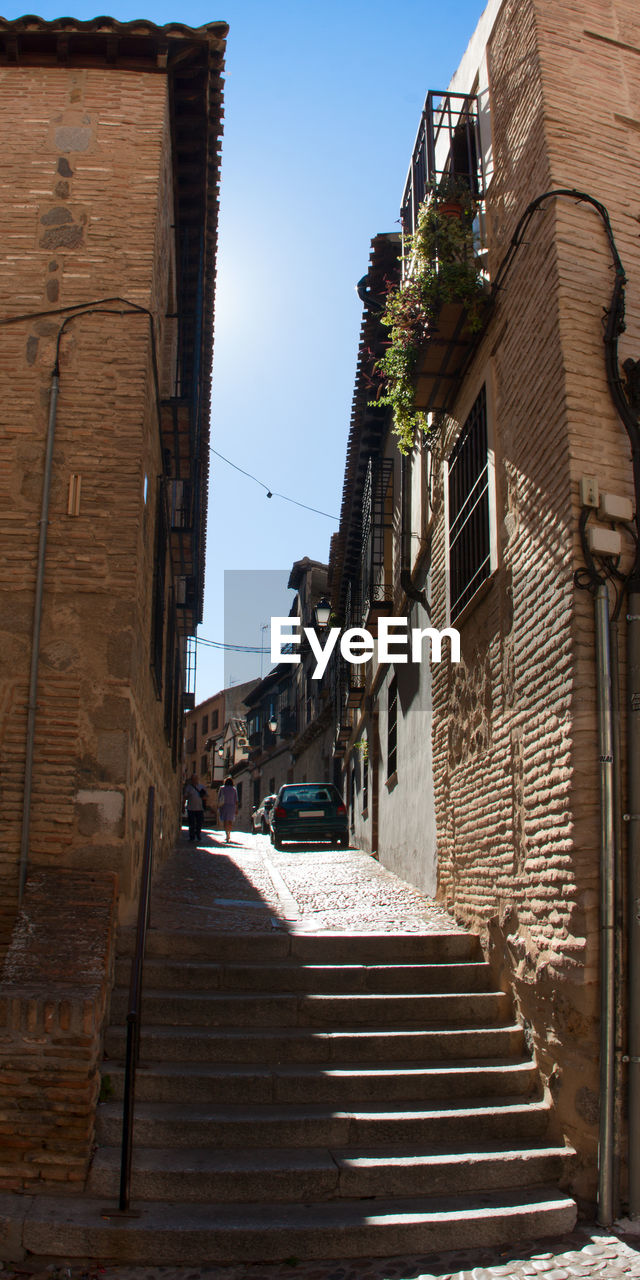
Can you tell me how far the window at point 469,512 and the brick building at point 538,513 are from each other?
30 mm

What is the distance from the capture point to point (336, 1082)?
5.10m

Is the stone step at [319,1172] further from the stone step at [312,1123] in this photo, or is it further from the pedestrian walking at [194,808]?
the pedestrian walking at [194,808]

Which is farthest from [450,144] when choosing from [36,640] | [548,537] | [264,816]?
[264,816]

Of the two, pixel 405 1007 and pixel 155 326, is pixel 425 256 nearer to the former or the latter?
pixel 155 326

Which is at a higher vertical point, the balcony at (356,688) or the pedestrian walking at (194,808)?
the balcony at (356,688)

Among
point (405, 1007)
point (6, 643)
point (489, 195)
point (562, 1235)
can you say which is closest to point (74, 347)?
point (6, 643)

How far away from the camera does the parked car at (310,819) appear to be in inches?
684

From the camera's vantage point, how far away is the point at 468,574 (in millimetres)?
7691

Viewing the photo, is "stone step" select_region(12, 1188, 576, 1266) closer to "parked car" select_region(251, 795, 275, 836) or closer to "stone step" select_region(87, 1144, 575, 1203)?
"stone step" select_region(87, 1144, 575, 1203)

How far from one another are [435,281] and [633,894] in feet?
15.1

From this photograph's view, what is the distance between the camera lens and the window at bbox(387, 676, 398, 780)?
40.5 ft

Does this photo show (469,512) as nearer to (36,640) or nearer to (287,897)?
(36,640)

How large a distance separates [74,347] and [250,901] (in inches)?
189

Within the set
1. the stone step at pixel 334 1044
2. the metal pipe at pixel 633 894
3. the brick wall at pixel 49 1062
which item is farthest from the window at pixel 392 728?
the brick wall at pixel 49 1062
